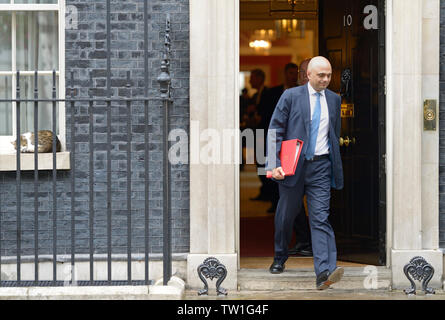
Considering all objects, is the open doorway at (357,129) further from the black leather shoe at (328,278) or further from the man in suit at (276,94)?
the man in suit at (276,94)

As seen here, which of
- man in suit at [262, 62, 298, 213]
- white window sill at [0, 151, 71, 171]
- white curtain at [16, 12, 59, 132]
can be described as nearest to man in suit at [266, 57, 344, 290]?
white window sill at [0, 151, 71, 171]

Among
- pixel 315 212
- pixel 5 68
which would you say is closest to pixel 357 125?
pixel 315 212

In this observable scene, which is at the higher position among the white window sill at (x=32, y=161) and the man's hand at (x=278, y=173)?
the white window sill at (x=32, y=161)

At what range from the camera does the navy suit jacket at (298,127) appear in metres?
7.11

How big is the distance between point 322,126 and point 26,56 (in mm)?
3008

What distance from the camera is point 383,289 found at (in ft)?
24.7

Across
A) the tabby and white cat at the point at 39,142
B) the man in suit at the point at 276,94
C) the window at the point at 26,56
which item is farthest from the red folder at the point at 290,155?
the man in suit at the point at 276,94

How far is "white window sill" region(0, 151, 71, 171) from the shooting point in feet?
24.5

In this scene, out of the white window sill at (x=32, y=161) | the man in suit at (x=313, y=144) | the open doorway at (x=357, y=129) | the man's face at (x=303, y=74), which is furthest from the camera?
the man's face at (x=303, y=74)

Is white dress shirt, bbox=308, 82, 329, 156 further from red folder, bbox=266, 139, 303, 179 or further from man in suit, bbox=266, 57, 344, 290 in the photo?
red folder, bbox=266, 139, 303, 179

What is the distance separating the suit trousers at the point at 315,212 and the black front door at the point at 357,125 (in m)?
0.97

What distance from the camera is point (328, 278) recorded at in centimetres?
676

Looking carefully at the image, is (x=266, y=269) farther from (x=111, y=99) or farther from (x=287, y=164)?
(x=111, y=99)

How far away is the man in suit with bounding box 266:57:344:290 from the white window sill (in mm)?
1918
